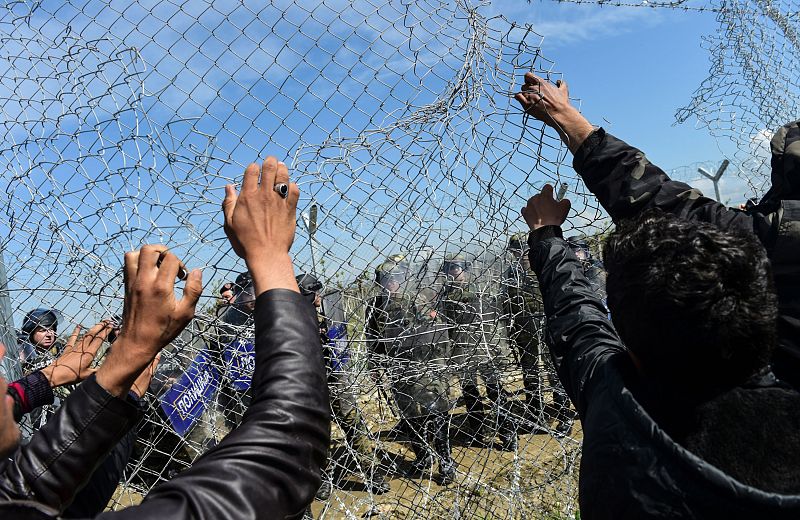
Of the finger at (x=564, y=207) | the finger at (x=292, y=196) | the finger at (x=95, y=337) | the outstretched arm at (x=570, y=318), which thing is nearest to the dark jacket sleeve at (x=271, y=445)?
the finger at (x=292, y=196)

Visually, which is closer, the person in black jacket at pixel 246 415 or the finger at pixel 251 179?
the person in black jacket at pixel 246 415

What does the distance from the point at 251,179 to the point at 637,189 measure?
3.48 ft

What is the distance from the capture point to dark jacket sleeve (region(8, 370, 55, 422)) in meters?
2.02

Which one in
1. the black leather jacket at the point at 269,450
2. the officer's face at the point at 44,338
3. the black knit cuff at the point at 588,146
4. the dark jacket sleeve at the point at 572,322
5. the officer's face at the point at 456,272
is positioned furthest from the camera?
the officer's face at the point at 44,338

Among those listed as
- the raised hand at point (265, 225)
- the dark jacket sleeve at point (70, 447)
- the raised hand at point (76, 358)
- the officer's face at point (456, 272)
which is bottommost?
the dark jacket sleeve at point (70, 447)

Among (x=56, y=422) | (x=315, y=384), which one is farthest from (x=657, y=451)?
(x=56, y=422)

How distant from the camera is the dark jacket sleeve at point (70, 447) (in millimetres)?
1337

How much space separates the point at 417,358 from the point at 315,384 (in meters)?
1.70

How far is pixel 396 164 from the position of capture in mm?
2309

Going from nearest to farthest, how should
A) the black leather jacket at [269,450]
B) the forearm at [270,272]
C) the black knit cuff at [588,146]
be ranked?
the black leather jacket at [269,450] < the forearm at [270,272] < the black knit cuff at [588,146]

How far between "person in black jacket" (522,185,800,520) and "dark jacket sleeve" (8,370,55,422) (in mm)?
1742

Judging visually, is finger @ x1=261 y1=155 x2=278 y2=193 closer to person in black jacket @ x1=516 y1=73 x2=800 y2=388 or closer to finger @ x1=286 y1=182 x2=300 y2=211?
finger @ x1=286 y1=182 x2=300 y2=211

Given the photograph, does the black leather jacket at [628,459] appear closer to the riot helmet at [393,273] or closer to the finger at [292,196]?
the finger at [292,196]

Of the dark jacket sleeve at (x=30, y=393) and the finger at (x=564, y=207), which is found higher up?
the finger at (x=564, y=207)
